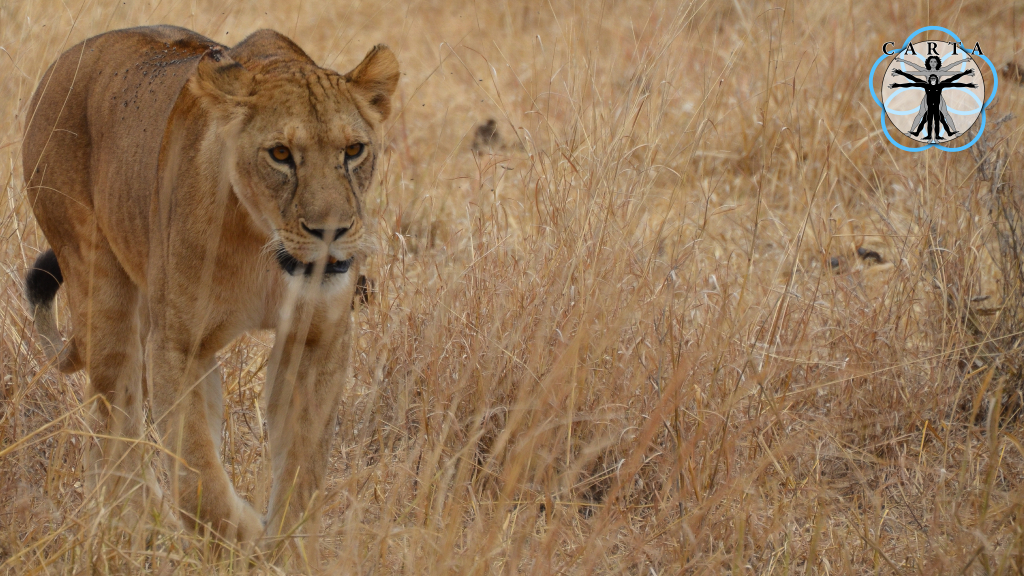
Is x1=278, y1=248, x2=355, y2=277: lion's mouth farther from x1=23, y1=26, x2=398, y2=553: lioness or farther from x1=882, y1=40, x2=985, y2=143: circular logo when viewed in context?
x1=882, y1=40, x2=985, y2=143: circular logo

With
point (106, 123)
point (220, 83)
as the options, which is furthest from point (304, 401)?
point (106, 123)

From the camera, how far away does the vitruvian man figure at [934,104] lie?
13.2 ft

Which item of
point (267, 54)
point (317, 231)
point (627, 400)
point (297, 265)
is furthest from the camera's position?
point (627, 400)

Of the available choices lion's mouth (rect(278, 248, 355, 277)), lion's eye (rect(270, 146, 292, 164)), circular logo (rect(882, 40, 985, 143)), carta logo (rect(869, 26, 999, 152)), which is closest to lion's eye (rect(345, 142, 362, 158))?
lion's eye (rect(270, 146, 292, 164))

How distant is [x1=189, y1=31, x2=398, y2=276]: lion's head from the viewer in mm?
2363

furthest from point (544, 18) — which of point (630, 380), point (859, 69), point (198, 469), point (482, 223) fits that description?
point (198, 469)

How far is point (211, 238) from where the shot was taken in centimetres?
254

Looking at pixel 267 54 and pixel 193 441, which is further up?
pixel 267 54

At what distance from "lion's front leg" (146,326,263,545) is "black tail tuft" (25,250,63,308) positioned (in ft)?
2.37

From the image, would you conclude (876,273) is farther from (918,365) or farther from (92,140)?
(92,140)

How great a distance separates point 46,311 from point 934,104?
3.32 metres

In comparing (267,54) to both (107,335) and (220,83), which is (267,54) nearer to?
(220,83)

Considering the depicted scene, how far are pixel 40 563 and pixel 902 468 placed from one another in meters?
2.13

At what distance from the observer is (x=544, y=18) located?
26.5 ft
